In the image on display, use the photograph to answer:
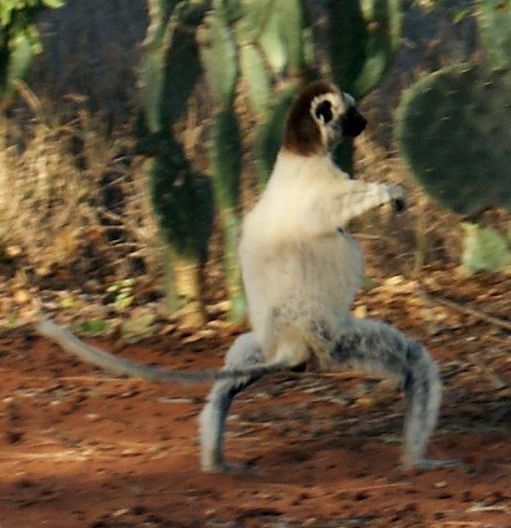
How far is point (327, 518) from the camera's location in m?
5.87

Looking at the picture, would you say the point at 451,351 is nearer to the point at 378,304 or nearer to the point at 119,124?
the point at 378,304

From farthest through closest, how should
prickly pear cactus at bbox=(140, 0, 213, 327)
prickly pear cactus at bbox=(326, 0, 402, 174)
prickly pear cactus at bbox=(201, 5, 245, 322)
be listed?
prickly pear cactus at bbox=(140, 0, 213, 327), prickly pear cactus at bbox=(201, 5, 245, 322), prickly pear cactus at bbox=(326, 0, 402, 174)

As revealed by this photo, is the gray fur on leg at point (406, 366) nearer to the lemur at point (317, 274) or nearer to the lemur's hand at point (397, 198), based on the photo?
the lemur at point (317, 274)

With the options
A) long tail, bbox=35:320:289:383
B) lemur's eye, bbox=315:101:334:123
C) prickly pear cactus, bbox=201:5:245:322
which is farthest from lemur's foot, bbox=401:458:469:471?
prickly pear cactus, bbox=201:5:245:322

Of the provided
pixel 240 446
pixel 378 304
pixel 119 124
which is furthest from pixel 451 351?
pixel 119 124

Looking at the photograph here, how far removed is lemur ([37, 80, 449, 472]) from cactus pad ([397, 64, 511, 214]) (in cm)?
186

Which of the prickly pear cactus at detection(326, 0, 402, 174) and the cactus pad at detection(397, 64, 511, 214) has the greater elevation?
the prickly pear cactus at detection(326, 0, 402, 174)

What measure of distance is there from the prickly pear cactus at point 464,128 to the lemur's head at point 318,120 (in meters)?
1.89

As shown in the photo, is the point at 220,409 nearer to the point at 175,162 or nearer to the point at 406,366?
the point at 406,366

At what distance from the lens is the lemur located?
20.5ft

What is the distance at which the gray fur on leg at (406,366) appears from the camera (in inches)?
249

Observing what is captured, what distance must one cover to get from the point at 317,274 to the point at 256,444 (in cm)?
111

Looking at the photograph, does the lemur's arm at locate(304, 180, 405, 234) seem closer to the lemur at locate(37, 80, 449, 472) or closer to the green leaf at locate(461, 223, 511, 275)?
the lemur at locate(37, 80, 449, 472)

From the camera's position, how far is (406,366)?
6383 millimetres
